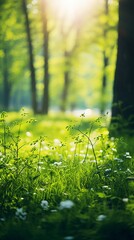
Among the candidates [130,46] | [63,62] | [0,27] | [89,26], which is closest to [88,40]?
[89,26]

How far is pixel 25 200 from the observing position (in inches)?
182

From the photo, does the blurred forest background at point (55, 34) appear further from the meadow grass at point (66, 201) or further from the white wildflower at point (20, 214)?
the white wildflower at point (20, 214)

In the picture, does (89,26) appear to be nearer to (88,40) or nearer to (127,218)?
(88,40)

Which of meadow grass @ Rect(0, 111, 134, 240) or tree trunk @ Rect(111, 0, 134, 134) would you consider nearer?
meadow grass @ Rect(0, 111, 134, 240)

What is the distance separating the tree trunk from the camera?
9.52 m

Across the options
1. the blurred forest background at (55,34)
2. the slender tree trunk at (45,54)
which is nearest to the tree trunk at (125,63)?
the blurred forest background at (55,34)

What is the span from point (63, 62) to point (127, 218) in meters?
25.1

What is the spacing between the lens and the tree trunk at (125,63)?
31.2ft

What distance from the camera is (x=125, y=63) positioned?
9.73 meters

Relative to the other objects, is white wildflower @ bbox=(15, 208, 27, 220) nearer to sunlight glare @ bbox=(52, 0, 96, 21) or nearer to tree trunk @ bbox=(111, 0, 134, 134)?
tree trunk @ bbox=(111, 0, 134, 134)

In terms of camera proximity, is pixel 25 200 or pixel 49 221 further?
pixel 25 200

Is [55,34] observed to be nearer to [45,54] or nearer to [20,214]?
[45,54]

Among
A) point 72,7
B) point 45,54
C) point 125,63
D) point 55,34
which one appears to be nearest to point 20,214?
point 125,63

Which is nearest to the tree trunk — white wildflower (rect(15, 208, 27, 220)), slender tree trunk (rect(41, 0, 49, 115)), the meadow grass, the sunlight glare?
the meadow grass
